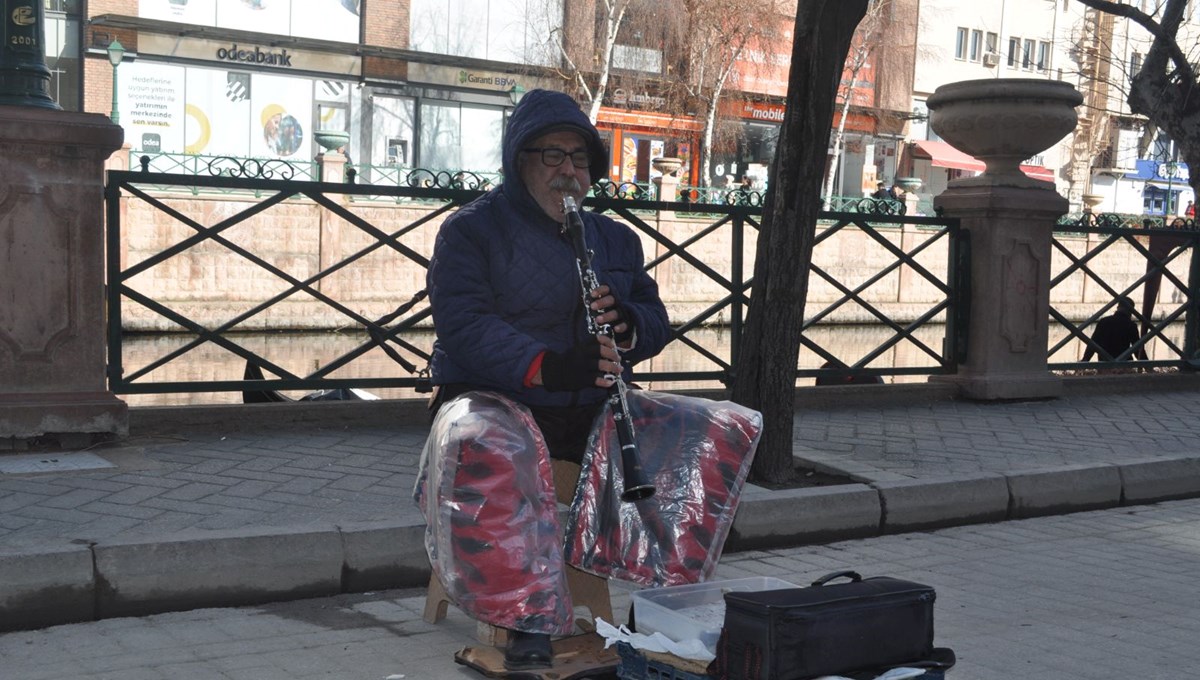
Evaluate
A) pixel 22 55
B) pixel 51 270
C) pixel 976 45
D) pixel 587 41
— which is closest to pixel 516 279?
pixel 51 270

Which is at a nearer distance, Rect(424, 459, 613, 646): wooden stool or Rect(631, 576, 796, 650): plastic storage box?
Rect(631, 576, 796, 650): plastic storage box

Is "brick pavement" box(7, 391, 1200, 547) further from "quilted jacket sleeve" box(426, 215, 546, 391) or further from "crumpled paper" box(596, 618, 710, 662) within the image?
"crumpled paper" box(596, 618, 710, 662)

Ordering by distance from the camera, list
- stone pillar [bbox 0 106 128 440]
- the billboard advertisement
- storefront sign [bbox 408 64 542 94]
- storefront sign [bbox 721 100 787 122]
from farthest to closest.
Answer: storefront sign [bbox 721 100 787 122] < storefront sign [bbox 408 64 542 94] < the billboard advertisement < stone pillar [bbox 0 106 128 440]

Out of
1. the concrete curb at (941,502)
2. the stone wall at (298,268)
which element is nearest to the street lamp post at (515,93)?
the stone wall at (298,268)

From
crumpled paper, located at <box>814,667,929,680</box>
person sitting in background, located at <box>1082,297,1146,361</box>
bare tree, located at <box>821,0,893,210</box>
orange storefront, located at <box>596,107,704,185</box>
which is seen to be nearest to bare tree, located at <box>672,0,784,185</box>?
orange storefront, located at <box>596,107,704,185</box>

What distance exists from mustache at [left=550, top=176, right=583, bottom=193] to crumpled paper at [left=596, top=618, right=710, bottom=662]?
1.46 meters

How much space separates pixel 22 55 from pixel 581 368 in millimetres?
3723

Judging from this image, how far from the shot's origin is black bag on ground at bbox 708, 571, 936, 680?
340 centimetres

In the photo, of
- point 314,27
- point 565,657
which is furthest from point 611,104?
point 565,657

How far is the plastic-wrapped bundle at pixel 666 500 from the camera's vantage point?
434 cm

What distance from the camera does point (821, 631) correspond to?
3.44 metres

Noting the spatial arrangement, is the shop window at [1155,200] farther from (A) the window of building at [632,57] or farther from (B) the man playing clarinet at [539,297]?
(B) the man playing clarinet at [539,297]

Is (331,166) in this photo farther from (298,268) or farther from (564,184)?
(564,184)

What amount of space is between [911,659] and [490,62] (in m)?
35.7
